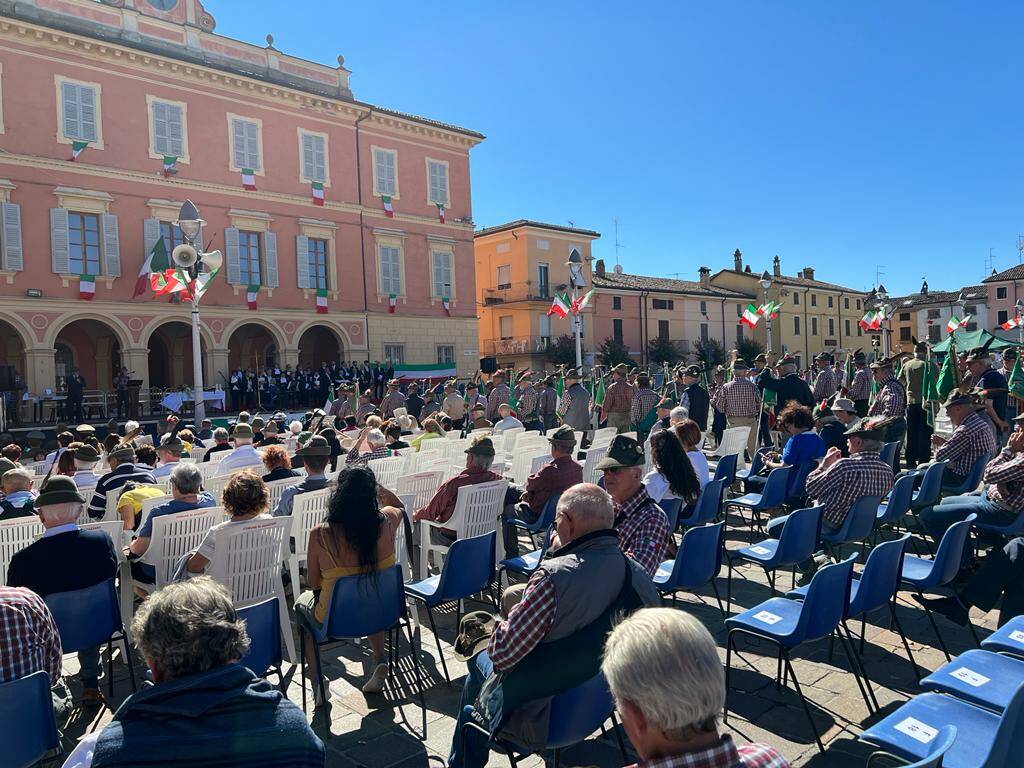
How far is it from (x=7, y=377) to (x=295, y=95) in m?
13.6

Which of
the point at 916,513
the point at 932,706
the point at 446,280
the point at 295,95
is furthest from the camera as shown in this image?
the point at 446,280

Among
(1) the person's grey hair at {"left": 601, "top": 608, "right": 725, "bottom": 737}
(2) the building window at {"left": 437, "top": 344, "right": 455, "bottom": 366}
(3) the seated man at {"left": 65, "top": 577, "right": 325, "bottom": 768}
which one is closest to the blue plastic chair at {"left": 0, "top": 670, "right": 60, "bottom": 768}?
(3) the seated man at {"left": 65, "top": 577, "right": 325, "bottom": 768}

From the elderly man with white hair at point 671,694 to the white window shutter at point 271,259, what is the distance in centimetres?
2626

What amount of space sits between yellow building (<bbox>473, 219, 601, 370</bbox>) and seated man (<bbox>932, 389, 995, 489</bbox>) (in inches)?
1277

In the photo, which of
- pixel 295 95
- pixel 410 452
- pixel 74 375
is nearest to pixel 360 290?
pixel 295 95

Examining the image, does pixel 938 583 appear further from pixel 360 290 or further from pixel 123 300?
pixel 360 290

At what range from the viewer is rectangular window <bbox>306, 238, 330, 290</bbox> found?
89.8ft

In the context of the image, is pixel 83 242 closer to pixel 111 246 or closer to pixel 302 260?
pixel 111 246

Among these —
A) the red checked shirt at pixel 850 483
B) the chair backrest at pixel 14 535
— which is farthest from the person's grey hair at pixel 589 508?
the chair backrest at pixel 14 535

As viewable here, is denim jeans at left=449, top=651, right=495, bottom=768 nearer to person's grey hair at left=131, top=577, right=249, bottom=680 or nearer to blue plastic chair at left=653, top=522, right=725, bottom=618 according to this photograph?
person's grey hair at left=131, top=577, right=249, bottom=680

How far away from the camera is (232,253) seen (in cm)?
2516

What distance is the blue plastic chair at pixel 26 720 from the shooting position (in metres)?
2.49

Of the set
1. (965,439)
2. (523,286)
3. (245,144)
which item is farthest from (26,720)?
(523,286)

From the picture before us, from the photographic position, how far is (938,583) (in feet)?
13.8
